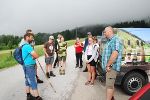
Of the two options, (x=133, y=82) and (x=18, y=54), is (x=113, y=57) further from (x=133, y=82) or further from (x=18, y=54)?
(x=133, y=82)

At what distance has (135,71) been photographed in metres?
9.95

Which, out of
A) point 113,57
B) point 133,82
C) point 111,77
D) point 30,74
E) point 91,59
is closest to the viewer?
point 113,57

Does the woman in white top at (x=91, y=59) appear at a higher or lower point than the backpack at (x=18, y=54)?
lower

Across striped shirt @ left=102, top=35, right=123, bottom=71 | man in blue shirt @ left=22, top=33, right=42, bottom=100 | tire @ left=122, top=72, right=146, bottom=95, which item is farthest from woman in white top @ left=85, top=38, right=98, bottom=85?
striped shirt @ left=102, top=35, right=123, bottom=71

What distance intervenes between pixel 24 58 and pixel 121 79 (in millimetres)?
2821

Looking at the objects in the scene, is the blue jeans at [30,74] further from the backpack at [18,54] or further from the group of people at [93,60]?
the backpack at [18,54]

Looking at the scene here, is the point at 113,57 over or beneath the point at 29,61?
over

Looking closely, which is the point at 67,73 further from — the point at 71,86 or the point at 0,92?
the point at 0,92

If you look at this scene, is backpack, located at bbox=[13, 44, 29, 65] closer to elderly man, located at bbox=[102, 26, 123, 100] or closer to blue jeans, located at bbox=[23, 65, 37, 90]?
blue jeans, located at bbox=[23, 65, 37, 90]

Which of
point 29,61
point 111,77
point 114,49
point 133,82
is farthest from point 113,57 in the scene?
point 133,82

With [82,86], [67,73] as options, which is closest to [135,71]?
[82,86]

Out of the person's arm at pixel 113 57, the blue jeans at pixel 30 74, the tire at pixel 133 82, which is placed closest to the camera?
the person's arm at pixel 113 57

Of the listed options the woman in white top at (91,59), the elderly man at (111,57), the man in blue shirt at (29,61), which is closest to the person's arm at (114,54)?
the elderly man at (111,57)

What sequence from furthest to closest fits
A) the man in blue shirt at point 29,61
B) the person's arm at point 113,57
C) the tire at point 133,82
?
the tire at point 133,82 < the man in blue shirt at point 29,61 < the person's arm at point 113,57
